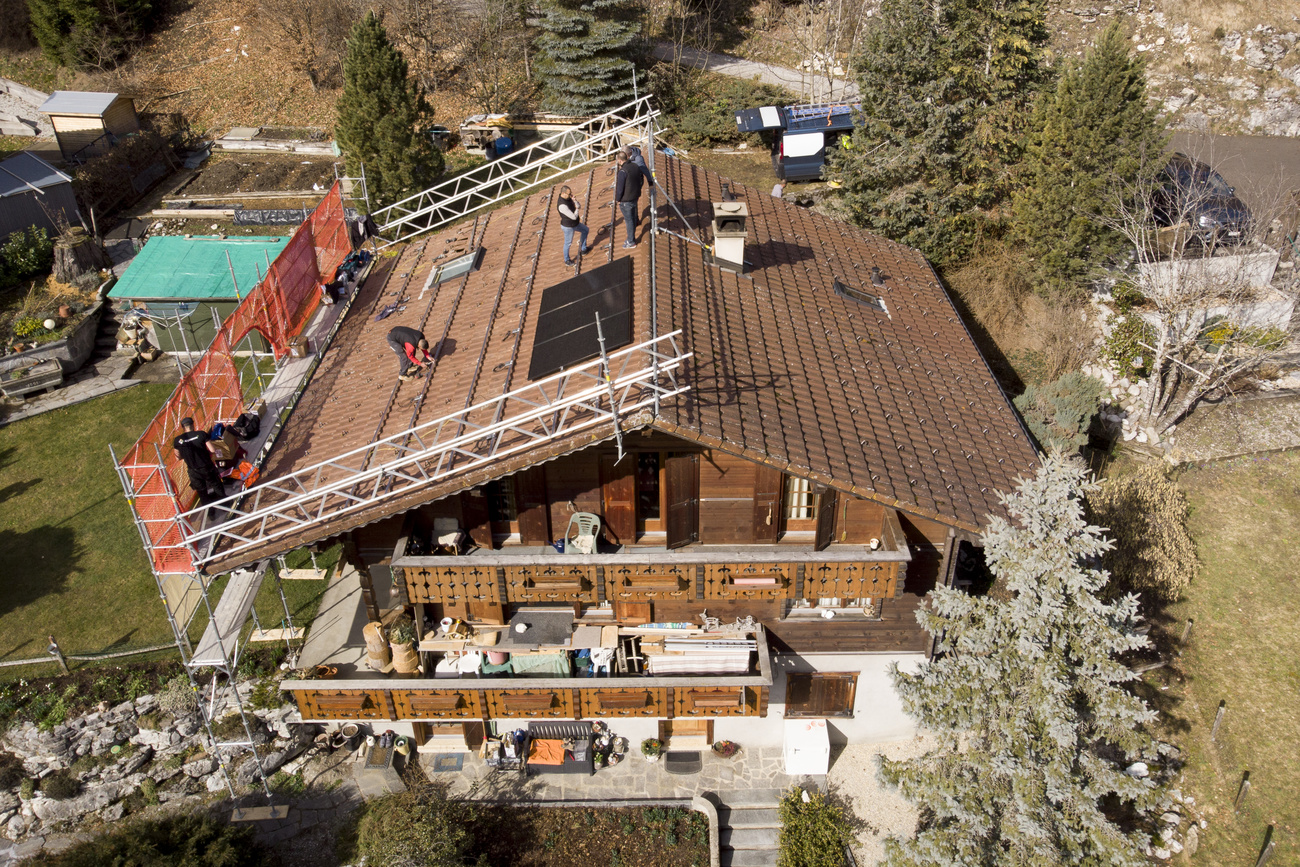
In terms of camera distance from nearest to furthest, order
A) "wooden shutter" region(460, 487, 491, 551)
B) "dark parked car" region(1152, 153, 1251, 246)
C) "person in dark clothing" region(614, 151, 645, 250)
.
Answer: "wooden shutter" region(460, 487, 491, 551) < "person in dark clothing" region(614, 151, 645, 250) < "dark parked car" region(1152, 153, 1251, 246)

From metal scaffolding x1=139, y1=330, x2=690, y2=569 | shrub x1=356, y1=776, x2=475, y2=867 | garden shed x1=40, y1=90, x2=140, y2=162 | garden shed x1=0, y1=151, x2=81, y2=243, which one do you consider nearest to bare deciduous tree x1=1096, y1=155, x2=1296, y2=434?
metal scaffolding x1=139, y1=330, x2=690, y2=569

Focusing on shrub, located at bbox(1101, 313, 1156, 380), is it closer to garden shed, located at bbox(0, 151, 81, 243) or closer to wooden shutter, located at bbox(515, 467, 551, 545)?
wooden shutter, located at bbox(515, 467, 551, 545)

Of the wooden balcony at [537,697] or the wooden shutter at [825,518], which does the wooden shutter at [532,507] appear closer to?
the wooden balcony at [537,697]

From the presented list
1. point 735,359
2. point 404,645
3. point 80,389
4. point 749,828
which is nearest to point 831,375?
point 735,359

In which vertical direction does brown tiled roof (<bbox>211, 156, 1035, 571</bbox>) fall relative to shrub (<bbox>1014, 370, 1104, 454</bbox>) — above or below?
above

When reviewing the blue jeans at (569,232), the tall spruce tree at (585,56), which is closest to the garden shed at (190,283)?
the blue jeans at (569,232)

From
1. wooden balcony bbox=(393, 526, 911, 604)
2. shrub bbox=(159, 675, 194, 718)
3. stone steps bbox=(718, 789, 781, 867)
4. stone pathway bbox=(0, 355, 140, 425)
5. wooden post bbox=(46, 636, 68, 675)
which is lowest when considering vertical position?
stone steps bbox=(718, 789, 781, 867)

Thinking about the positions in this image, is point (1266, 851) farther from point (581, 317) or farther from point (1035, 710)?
point (581, 317)

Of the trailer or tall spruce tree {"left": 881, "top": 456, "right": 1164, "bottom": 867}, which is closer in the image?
tall spruce tree {"left": 881, "top": 456, "right": 1164, "bottom": 867}
